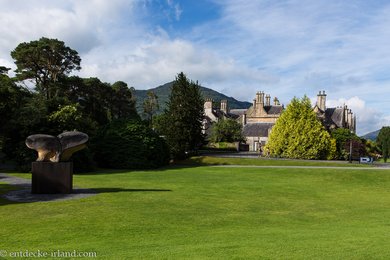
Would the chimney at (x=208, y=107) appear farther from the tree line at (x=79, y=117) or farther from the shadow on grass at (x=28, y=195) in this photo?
the shadow on grass at (x=28, y=195)

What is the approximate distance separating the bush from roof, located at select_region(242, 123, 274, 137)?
4112 cm

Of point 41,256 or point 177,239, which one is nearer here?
point 41,256

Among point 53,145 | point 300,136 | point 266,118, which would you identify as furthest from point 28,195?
point 266,118

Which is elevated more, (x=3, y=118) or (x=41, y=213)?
(x=3, y=118)

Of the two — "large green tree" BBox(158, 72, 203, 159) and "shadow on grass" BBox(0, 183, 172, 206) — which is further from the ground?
"large green tree" BBox(158, 72, 203, 159)

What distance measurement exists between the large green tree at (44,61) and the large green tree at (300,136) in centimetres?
2892

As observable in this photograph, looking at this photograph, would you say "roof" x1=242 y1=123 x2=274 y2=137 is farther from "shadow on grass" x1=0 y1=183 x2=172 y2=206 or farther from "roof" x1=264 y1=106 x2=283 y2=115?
"shadow on grass" x1=0 y1=183 x2=172 y2=206

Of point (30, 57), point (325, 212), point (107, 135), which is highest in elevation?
point (30, 57)

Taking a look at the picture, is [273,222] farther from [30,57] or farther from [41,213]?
[30,57]

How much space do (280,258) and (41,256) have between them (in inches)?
188

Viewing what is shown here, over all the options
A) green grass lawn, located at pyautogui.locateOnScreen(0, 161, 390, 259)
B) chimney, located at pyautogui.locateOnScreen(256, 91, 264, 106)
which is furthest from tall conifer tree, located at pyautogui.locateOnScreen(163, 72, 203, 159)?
chimney, located at pyautogui.locateOnScreen(256, 91, 264, 106)

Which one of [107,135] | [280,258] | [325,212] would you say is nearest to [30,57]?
[107,135]

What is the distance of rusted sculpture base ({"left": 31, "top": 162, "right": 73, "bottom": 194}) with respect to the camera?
59.4 feet

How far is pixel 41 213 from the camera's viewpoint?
13.0 metres
